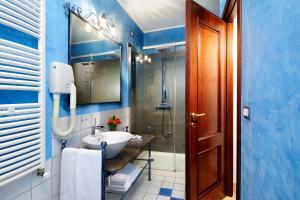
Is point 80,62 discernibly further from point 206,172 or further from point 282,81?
point 206,172

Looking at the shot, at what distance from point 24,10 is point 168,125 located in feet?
8.62

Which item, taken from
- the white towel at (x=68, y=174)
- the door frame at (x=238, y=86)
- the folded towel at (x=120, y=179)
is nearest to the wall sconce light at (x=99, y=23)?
the white towel at (x=68, y=174)

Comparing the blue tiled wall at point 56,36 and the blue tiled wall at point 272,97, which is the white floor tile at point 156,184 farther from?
the blue tiled wall at point 272,97

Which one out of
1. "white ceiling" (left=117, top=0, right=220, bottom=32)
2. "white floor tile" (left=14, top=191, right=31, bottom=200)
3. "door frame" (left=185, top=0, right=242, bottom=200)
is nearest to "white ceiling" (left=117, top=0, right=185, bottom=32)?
"white ceiling" (left=117, top=0, right=220, bottom=32)

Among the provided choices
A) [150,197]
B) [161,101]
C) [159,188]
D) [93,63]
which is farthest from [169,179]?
[93,63]

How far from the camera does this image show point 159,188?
229cm

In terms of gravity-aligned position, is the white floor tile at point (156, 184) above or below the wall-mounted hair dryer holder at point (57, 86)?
below

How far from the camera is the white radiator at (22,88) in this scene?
970 mm

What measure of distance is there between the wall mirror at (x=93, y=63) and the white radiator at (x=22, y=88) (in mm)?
425

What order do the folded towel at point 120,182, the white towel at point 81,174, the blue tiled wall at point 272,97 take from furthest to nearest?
the folded towel at point 120,182, the white towel at point 81,174, the blue tiled wall at point 272,97

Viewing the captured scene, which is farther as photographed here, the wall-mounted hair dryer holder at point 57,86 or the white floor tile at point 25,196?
the wall-mounted hair dryer holder at point 57,86

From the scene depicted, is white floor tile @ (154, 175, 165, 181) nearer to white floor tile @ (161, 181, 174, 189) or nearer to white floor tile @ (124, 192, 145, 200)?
white floor tile @ (161, 181, 174, 189)

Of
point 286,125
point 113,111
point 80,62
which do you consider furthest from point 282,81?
point 113,111

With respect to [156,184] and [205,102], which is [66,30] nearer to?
[205,102]
